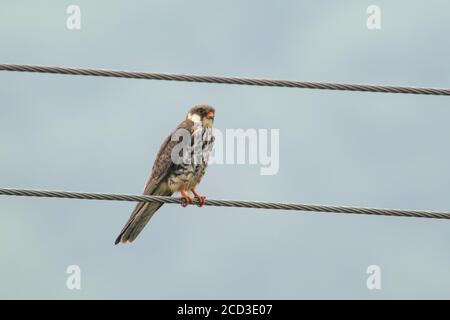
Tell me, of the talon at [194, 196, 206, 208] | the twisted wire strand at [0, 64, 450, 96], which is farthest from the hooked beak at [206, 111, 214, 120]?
the twisted wire strand at [0, 64, 450, 96]

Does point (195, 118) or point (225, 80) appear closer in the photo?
point (225, 80)

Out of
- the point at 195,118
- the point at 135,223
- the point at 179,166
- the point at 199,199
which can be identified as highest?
the point at 195,118

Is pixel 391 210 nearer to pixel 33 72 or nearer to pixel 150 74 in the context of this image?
pixel 150 74

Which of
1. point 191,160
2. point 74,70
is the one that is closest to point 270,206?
point 74,70

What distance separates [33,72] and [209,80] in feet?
4.69

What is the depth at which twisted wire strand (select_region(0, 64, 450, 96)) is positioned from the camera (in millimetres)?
9852

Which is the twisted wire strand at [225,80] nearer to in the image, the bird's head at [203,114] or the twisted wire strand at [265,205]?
the twisted wire strand at [265,205]

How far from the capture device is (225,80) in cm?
991

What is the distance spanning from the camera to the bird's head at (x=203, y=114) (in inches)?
530

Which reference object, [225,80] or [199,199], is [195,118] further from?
[225,80]

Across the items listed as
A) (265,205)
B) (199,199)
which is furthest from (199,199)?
(265,205)

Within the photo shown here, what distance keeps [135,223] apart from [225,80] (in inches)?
145

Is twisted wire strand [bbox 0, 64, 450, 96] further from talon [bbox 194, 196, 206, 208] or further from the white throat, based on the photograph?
the white throat

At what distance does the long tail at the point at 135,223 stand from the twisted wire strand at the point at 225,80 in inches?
137
